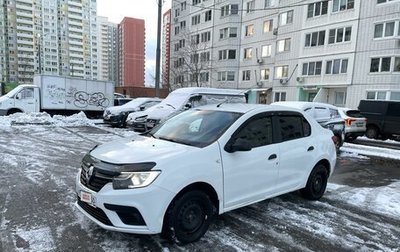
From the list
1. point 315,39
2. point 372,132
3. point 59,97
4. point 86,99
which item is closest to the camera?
point 372,132

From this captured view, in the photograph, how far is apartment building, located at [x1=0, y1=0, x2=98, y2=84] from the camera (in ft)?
273

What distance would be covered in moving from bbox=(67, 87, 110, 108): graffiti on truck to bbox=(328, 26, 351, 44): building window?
20308 mm

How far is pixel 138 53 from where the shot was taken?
2975 inches

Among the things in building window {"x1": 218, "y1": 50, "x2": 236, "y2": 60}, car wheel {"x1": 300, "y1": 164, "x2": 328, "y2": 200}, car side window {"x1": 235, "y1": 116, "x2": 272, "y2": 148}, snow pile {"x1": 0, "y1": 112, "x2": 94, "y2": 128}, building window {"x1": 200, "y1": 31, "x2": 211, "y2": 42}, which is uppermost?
building window {"x1": 200, "y1": 31, "x2": 211, "y2": 42}

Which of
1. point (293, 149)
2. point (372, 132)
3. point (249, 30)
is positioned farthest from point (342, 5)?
point (293, 149)

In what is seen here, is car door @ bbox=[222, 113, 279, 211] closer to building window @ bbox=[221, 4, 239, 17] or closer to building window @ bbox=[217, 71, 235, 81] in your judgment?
building window @ bbox=[217, 71, 235, 81]

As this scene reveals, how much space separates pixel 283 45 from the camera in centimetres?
3148

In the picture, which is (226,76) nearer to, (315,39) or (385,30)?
(315,39)

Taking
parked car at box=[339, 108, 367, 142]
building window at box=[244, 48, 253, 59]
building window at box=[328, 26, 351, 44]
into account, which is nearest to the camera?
parked car at box=[339, 108, 367, 142]

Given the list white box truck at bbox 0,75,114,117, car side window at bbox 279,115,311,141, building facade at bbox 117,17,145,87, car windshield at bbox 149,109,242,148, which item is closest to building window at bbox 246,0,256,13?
white box truck at bbox 0,75,114,117

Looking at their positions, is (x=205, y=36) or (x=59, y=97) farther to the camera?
(x=205, y=36)

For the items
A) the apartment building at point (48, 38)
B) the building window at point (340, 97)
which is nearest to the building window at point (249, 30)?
the building window at point (340, 97)

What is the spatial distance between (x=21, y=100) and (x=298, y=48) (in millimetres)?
24629

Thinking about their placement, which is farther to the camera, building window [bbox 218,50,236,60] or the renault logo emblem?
building window [bbox 218,50,236,60]
